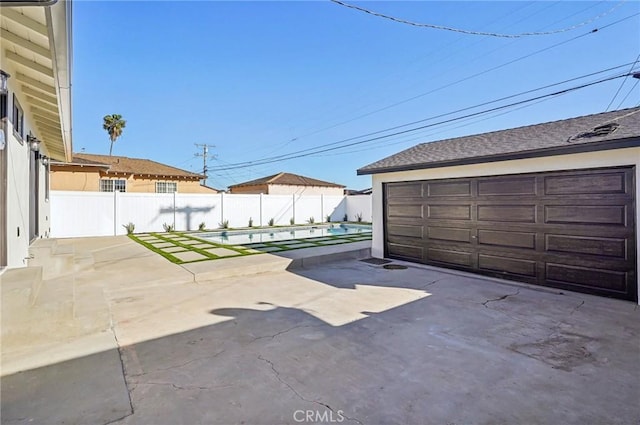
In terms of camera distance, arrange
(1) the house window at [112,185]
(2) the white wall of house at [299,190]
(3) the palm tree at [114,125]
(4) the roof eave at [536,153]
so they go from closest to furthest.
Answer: (4) the roof eave at [536,153]
(1) the house window at [112,185]
(2) the white wall of house at [299,190]
(3) the palm tree at [114,125]

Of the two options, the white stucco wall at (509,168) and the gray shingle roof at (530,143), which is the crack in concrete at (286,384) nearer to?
the white stucco wall at (509,168)

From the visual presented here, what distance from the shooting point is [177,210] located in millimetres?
16375

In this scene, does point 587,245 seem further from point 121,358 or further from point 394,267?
point 121,358

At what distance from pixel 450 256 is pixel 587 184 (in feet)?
9.67

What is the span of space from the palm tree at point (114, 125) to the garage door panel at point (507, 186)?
3233 cm

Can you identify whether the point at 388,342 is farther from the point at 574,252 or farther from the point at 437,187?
the point at 437,187

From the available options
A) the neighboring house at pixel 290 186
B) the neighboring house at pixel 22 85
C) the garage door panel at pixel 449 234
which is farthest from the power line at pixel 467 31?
the neighboring house at pixel 290 186

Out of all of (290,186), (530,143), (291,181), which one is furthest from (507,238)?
(291,181)

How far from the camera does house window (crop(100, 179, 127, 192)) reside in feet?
64.8

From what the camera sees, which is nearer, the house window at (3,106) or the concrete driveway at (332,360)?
the concrete driveway at (332,360)

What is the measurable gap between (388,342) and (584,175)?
4632mm

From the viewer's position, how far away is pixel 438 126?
16.4 meters

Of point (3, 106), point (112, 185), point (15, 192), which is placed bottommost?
point (15, 192)

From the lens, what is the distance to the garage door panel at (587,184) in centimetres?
521
